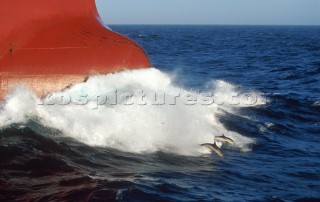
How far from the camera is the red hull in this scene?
917cm

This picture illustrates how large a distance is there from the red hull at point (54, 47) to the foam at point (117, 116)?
0.24 metres

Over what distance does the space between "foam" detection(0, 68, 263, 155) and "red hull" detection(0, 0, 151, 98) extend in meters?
0.24

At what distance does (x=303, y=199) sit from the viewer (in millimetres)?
6691

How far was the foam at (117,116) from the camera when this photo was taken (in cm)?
875

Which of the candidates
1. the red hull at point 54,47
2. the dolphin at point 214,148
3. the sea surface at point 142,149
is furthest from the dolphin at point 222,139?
the red hull at point 54,47

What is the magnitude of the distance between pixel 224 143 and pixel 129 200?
166 inches

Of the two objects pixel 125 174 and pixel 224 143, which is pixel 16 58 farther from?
pixel 224 143

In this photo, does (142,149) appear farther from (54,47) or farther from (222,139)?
(54,47)

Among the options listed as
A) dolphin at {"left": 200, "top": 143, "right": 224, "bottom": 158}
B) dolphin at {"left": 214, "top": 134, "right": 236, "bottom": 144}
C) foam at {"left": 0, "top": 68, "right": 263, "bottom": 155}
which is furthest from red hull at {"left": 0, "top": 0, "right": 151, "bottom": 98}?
dolphin at {"left": 200, "top": 143, "right": 224, "bottom": 158}

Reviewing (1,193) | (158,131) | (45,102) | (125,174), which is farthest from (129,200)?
(45,102)

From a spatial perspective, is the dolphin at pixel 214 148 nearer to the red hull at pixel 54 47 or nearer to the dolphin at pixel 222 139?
the dolphin at pixel 222 139

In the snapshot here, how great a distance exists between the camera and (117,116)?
30.3 ft

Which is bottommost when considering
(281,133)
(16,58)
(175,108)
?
(281,133)

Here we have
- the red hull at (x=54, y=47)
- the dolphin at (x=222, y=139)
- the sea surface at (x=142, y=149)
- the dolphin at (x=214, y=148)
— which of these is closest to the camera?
the sea surface at (x=142, y=149)
